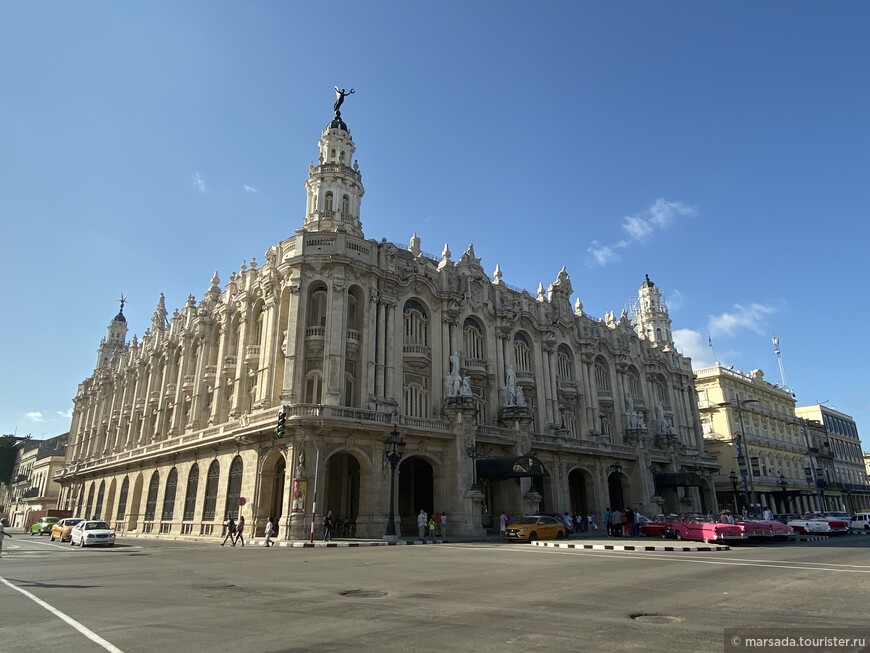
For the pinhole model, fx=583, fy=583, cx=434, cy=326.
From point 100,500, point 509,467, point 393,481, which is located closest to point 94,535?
point 393,481

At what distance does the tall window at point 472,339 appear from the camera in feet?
142

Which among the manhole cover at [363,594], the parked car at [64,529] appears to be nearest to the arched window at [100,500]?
the parked car at [64,529]

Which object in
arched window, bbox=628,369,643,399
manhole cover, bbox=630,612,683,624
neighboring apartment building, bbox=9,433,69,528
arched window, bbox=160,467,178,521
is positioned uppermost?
arched window, bbox=628,369,643,399

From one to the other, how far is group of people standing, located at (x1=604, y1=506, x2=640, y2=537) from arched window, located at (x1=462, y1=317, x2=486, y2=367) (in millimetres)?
13863

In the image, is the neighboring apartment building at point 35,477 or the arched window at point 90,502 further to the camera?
the neighboring apartment building at point 35,477

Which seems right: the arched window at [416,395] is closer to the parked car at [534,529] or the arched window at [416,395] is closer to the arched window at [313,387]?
the arched window at [313,387]

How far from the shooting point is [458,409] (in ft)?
119

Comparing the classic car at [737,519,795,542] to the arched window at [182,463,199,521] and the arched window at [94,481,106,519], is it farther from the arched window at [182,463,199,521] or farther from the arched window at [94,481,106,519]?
the arched window at [94,481,106,519]

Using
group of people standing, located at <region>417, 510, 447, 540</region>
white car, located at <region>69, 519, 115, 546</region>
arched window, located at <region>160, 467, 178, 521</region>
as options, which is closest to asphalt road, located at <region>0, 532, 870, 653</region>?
group of people standing, located at <region>417, 510, 447, 540</region>

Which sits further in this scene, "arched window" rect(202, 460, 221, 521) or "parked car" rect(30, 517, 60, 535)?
"parked car" rect(30, 517, 60, 535)

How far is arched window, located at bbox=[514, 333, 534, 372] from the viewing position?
46.6m

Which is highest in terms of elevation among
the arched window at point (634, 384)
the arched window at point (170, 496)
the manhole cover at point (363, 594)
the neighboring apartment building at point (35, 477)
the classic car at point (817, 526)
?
the arched window at point (634, 384)

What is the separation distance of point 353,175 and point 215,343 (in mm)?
17285

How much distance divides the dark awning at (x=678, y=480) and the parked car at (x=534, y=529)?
2457 cm
